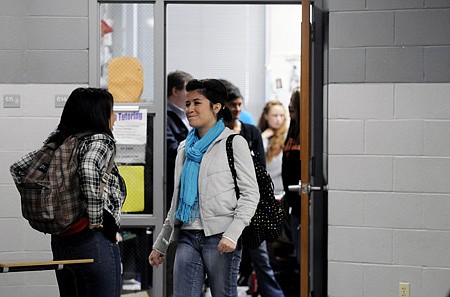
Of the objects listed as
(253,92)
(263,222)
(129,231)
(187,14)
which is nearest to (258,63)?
(253,92)

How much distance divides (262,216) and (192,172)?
385 millimetres

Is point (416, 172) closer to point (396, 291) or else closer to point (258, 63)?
point (396, 291)

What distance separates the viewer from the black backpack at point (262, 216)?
3814 millimetres

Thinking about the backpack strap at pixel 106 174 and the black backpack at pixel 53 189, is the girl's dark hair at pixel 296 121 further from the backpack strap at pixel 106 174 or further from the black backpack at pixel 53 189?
the black backpack at pixel 53 189

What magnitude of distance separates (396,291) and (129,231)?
161 cm

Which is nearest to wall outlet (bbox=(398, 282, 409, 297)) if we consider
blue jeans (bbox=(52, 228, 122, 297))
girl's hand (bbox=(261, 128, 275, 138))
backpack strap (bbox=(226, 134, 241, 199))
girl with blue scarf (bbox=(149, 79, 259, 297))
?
girl with blue scarf (bbox=(149, 79, 259, 297))

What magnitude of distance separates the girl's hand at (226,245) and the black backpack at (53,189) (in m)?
0.58

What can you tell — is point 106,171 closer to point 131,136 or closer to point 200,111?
point 200,111

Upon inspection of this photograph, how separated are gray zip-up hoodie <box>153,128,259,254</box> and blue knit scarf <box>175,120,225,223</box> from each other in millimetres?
24

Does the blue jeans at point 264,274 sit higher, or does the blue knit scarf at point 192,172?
the blue knit scarf at point 192,172

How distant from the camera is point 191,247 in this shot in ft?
12.4

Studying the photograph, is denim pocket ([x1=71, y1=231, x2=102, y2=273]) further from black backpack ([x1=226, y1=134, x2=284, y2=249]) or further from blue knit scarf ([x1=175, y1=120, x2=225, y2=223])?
black backpack ([x1=226, y1=134, x2=284, y2=249])

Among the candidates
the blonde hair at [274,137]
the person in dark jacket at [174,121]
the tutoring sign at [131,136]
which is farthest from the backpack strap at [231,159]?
the blonde hair at [274,137]

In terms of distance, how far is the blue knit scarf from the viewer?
377cm
